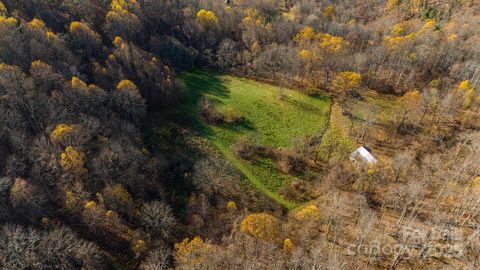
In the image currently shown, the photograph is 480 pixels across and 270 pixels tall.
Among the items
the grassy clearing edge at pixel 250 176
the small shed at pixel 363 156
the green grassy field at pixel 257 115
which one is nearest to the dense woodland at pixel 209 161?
the grassy clearing edge at pixel 250 176

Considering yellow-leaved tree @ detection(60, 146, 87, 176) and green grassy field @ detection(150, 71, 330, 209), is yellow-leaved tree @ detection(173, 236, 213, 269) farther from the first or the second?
green grassy field @ detection(150, 71, 330, 209)

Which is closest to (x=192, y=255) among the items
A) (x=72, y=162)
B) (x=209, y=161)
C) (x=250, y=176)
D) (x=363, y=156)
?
(x=72, y=162)

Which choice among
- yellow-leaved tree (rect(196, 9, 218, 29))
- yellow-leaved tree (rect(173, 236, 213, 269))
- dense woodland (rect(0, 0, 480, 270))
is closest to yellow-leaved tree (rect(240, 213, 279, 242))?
dense woodland (rect(0, 0, 480, 270))

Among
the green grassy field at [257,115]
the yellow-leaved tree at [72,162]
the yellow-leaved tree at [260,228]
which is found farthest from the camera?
the green grassy field at [257,115]

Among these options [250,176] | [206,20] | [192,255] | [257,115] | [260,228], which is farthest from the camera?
[206,20]

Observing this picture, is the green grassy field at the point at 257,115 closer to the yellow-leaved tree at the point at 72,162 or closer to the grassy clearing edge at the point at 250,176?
the grassy clearing edge at the point at 250,176

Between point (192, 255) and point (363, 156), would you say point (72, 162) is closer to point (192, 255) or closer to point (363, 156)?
point (192, 255)
